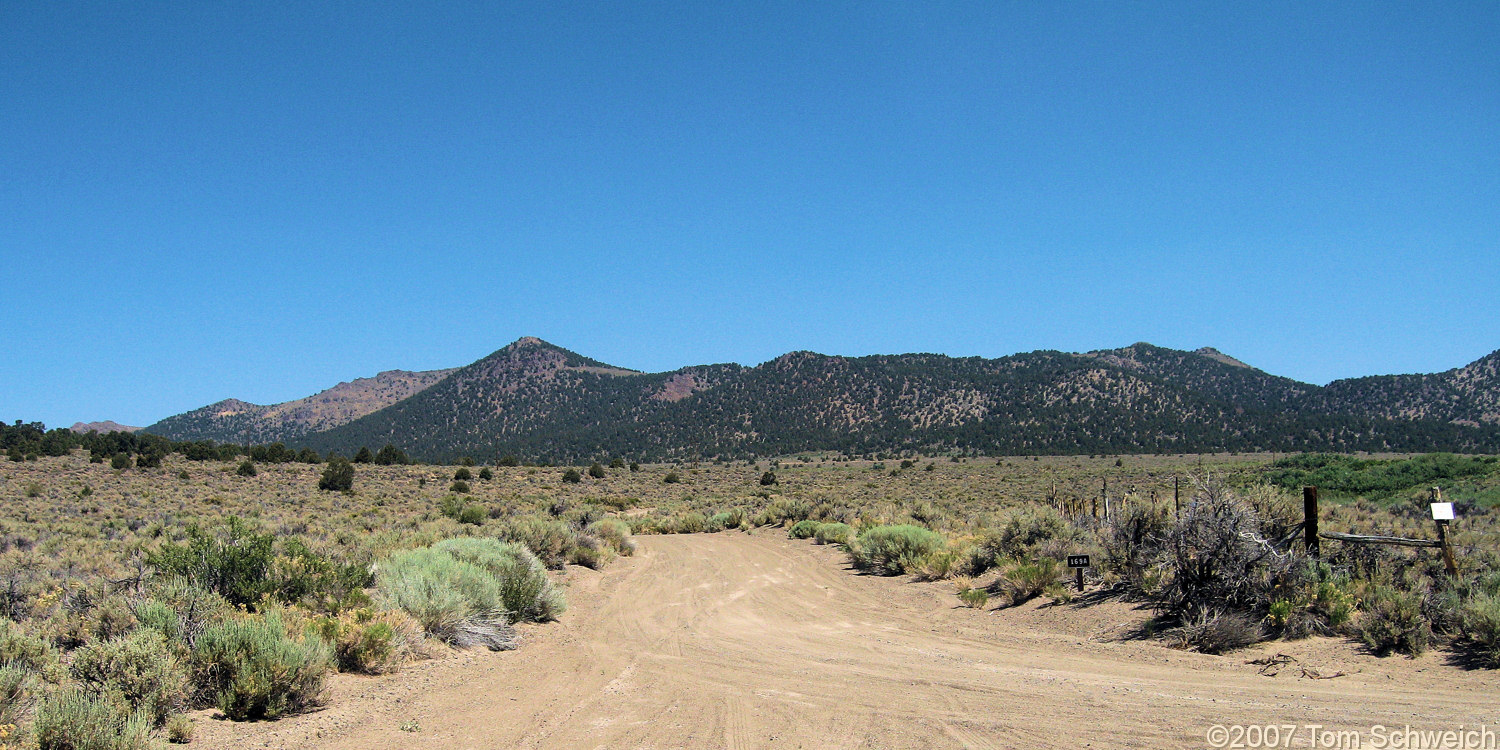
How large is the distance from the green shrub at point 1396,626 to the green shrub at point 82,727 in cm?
1152

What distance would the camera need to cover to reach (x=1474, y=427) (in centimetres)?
8550

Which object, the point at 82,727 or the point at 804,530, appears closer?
the point at 82,727

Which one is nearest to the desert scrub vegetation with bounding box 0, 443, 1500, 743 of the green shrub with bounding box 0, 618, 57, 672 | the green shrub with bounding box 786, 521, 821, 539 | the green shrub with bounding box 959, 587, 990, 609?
the green shrub with bounding box 0, 618, 57, 672

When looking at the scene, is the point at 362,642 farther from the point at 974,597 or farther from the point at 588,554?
the point at 588,554

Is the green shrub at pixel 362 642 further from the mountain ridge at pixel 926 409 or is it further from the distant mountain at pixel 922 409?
the mountain ridge at pixel 926 409

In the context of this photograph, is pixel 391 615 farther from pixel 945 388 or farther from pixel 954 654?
pixel 945 388

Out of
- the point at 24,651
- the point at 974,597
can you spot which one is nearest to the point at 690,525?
the point at 974,597

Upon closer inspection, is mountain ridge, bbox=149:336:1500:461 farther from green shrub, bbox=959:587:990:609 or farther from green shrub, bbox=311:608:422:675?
green shrub, bbox=311:608:422:675

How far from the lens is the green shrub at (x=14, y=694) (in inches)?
220

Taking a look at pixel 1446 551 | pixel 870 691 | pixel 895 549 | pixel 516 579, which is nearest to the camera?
pixel 870 691

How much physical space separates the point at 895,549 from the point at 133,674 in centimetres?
1439

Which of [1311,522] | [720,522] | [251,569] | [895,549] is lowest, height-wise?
[720,522]

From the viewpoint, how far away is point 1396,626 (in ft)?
27.9

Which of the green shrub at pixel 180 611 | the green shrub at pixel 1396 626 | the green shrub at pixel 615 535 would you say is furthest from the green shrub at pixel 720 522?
the green shrub at pixel 1396 626
